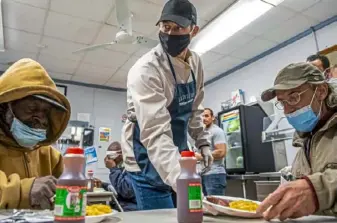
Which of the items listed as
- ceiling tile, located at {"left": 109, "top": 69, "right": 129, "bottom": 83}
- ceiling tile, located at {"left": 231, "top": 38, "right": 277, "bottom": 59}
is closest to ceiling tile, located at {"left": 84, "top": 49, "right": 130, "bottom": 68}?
ceiling tile, located at {"left": 109, "top": 69, "right": 129, "bottom": 83}

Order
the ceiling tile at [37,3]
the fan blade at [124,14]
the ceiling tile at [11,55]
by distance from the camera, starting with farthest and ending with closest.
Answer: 1. the ceiling tile at [11,55]
2. the ceiling tile at [37,3]
3. the fan blade at [124,14]

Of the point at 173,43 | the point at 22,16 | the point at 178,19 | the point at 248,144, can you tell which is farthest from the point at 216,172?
the point at 22,16

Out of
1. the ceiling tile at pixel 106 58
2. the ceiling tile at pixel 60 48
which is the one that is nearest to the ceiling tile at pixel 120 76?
A: the ceiling tile at pixel 106 58

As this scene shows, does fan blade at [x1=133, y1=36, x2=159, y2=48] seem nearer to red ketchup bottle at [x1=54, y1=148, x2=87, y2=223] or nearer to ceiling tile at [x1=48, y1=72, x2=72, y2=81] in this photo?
ceiling tile at [x1=48, y1=72, x2=72, y2=81]

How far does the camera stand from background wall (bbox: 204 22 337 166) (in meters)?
4.14

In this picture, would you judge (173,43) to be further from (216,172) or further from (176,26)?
(216,172)

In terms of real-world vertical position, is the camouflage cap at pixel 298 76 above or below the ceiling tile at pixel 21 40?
below

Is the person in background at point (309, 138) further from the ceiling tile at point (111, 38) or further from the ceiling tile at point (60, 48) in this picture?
the ceiling tile at point (60, 48)

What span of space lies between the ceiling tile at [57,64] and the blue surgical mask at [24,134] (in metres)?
4.22

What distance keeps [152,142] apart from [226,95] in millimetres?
5041

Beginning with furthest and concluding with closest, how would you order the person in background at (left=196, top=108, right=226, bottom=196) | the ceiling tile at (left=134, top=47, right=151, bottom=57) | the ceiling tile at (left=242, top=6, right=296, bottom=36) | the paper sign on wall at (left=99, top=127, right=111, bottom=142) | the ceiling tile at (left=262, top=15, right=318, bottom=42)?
the paper sign on wall at (left=99, top=127, right=111, bottom=142), the ceiling tile at (left=134, top=47, right=151, bottom=57), the ceiling tile at (left=262, top=15, right=318, bottom=42), the ceiling tile at (left=242, top=6, right=296, bottom=36), the person in background at (left=196, top=108, right=226, bottom=196)

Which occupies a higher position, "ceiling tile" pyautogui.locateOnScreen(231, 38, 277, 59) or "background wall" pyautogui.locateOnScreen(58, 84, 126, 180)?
"ceiling tile" pyautogui.locateOnScreen(231, 38, 277, 59)

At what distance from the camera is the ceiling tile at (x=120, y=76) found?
591 centimetres

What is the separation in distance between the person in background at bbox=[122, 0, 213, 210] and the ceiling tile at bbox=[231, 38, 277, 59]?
337 centimetres
